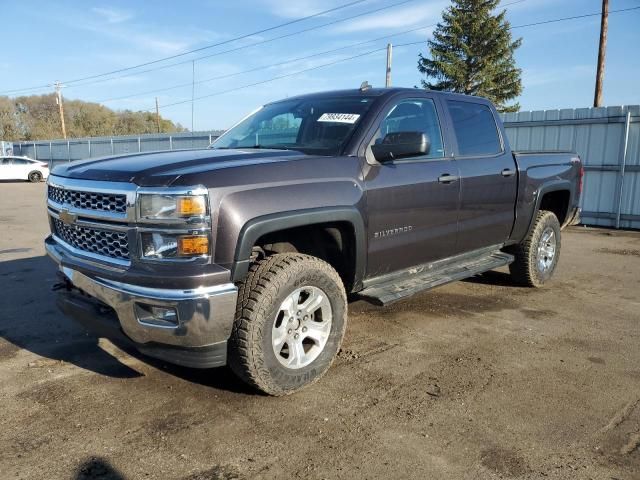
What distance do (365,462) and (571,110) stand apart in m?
11.5

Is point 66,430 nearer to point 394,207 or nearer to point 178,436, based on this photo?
point 178,436

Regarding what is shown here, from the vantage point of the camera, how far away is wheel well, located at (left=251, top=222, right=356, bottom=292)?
349cm

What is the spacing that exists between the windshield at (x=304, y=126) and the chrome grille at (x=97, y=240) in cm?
143

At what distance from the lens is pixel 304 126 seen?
4.14 m

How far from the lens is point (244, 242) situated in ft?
9.61

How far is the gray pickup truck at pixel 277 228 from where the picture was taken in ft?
9.25

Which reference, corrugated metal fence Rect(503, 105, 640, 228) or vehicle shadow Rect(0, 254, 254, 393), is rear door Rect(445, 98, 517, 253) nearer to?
vehicle shadow Rect(0, 254, 254, 393)

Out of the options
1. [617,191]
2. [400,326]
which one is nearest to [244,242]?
[400,326]

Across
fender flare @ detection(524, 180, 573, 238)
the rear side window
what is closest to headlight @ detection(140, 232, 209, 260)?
the rear side window

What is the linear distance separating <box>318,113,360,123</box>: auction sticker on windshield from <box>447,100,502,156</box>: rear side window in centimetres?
121

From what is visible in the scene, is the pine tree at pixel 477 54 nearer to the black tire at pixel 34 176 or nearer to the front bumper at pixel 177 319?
the black tire at pixel 34 176

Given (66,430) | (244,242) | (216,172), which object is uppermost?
(216,172)

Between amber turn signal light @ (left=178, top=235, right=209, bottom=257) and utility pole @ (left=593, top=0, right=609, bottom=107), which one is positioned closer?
amber turn signal light @ (left=178, top=235, right=209, bottom=257)

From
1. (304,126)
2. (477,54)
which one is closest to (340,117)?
(304,126)
